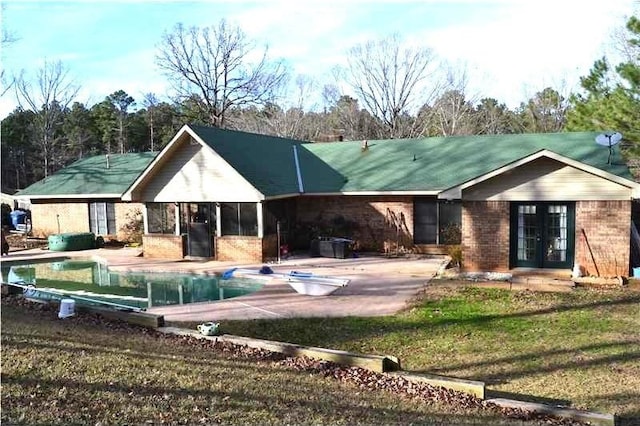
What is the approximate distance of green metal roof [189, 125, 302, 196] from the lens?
723 inches

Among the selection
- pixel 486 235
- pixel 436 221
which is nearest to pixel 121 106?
pixel 436 221

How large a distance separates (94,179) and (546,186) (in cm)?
1989

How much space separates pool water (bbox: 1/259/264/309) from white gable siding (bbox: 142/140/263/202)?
10.2 feet

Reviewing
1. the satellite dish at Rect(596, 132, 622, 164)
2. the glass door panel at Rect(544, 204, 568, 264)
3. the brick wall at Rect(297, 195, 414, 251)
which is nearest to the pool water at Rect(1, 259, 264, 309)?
the brick wall at Rect(297, 195, 414, 251)

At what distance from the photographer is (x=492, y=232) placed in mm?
15250

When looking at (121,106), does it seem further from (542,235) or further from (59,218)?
(542,235)

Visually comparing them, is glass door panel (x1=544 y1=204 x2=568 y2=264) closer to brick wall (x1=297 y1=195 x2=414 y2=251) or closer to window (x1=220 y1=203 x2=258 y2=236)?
brick wall (x1=297 y1=195 x2=414 y2=251)

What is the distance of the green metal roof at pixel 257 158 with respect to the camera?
18375 mm

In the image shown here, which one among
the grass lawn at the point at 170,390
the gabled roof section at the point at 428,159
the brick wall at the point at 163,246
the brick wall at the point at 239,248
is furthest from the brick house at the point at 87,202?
the grass lawn at the point at 170,390

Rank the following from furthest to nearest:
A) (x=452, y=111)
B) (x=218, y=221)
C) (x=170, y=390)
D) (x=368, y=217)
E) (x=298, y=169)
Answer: (x=452, y=111)
(x=298, y=169)
(x=368, y=217)
(x=218, y=221)
(x=170, y=390)

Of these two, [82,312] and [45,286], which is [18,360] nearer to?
[82,312]

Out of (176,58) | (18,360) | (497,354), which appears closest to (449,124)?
(176,58)

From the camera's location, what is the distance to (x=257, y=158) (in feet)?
66.3

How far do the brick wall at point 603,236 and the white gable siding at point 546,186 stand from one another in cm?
28
